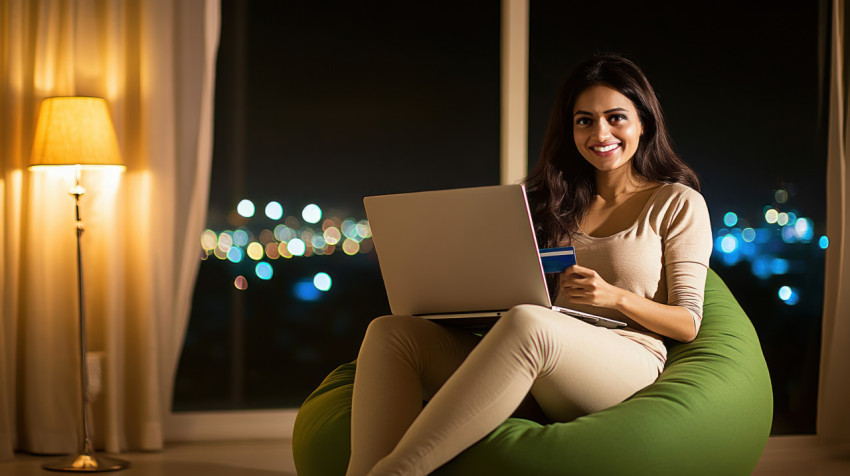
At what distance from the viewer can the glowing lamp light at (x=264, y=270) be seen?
11.3ft

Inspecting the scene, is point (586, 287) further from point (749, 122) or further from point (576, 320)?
point (749, 122)

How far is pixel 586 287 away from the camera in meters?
1.76

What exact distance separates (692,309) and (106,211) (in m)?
2.10

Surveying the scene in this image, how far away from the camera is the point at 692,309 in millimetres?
1905

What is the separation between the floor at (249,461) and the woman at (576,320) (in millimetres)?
1074

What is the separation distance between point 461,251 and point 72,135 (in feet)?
5.47

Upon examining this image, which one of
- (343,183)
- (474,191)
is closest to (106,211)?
(343,183)

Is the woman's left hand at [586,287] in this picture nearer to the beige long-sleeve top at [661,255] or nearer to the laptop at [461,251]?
the laptop at [461,251]

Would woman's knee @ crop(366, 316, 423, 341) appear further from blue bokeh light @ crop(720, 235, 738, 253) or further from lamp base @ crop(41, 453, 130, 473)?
blue bokeh light @ crop(720, 235, 738, 253)

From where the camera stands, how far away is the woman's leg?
168cm

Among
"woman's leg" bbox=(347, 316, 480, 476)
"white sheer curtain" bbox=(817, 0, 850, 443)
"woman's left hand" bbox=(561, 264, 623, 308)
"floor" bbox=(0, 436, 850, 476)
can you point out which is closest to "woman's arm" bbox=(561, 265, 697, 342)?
"woman's left hand" bbox=(561, 264, 623, 308)

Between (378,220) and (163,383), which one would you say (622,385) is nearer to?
(378,220)

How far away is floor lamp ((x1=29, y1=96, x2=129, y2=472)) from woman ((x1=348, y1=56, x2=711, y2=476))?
1.39 metres

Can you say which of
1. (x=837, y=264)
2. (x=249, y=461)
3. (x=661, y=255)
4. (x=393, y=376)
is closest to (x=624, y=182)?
(x=661, y=255)
